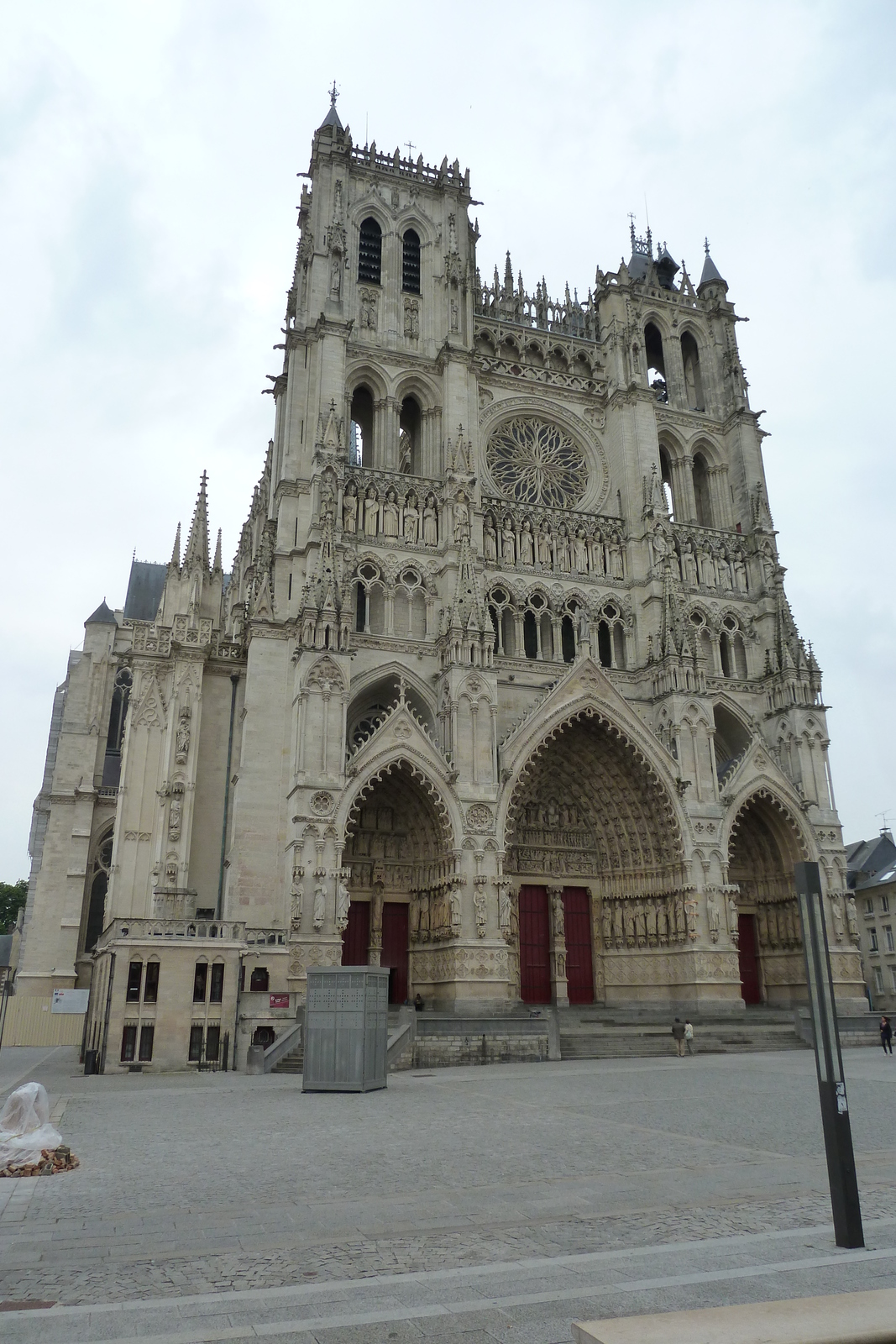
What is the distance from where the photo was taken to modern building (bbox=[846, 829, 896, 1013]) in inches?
1762

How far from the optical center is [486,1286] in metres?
5.30

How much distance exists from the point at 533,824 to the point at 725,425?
18721 mm

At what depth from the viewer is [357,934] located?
2864 centimetres

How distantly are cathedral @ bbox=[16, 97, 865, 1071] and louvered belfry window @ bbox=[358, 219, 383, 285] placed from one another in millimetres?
118

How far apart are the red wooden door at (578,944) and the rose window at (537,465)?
→ 45.4 feet

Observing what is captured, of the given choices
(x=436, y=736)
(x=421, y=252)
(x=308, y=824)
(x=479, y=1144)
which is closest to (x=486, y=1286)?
(x=479, y=1144)

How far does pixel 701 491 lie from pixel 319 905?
2430cm

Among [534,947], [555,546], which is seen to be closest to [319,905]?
[534,947]

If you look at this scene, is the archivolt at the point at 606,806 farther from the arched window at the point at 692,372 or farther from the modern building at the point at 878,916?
the modern building at the point at 878,916

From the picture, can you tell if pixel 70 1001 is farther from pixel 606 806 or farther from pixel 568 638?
pixel 568 638

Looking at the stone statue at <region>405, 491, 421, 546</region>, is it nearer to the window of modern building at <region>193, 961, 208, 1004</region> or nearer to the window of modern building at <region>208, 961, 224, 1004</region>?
the window of modern building at <region>208, 961, 224, 1004</region>

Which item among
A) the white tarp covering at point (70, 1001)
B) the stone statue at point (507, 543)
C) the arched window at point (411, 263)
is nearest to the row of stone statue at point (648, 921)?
the stone statue at point (507, 543)

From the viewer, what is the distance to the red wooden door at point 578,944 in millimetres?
30766

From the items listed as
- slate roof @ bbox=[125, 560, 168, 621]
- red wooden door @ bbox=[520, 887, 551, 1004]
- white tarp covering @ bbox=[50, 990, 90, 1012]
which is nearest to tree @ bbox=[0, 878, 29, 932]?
slate roof @ bbox=[125, 560, 168, 621]
